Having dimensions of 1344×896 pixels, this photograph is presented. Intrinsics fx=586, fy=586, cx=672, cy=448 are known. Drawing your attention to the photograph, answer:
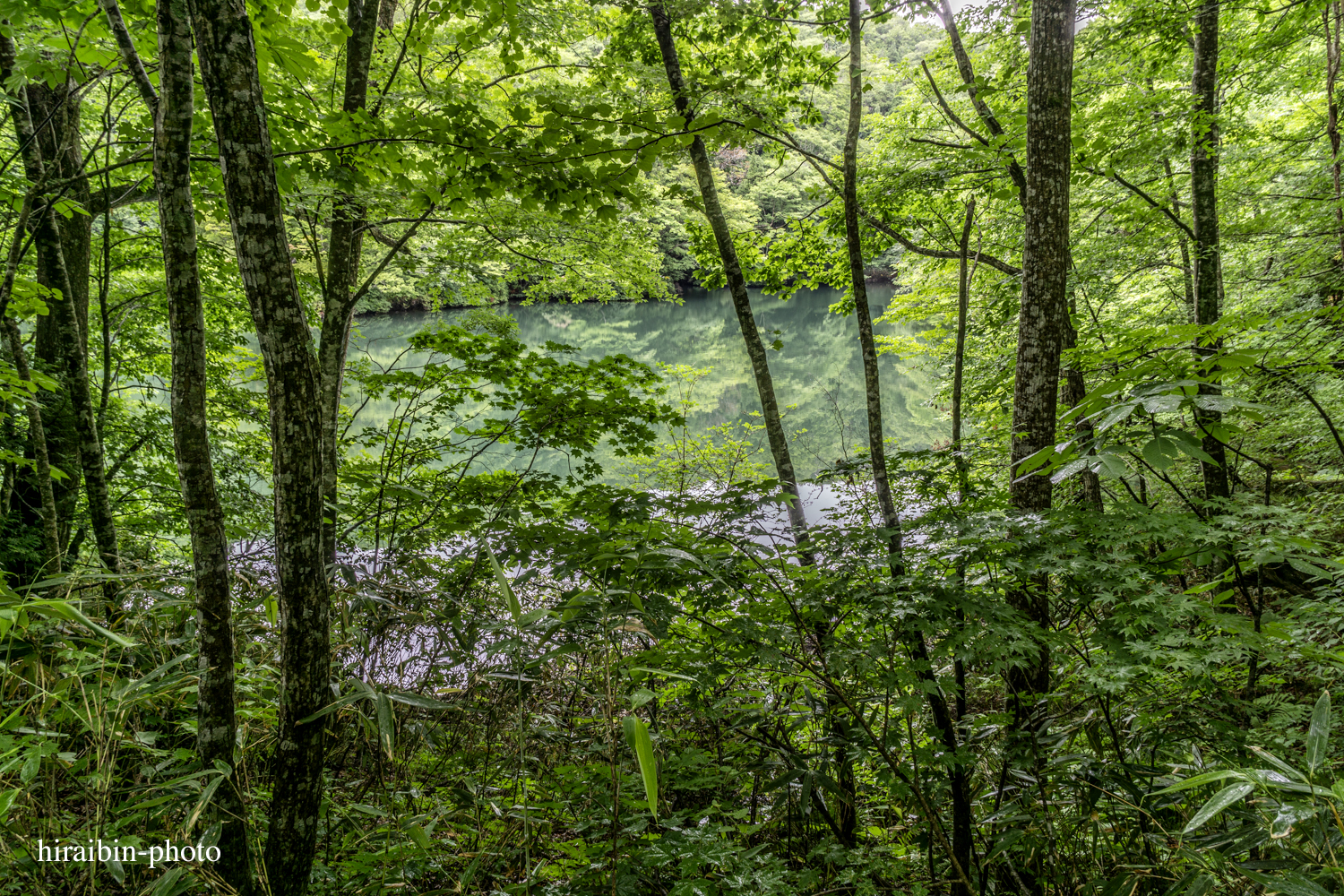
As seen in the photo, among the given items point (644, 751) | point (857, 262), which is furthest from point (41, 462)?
point (857, 262)

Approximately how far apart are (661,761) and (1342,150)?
22.6ft

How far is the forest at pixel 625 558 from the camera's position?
4.74 feet

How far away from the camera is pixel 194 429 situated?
5.09 ft

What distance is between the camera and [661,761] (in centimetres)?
220

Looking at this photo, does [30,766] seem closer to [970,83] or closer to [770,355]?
[970,83]

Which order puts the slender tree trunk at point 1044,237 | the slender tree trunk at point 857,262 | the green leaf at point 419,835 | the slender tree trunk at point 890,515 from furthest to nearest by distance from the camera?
the slender tree trunk at point 857,262 → the slender tree trunk at point 1044,237 → the slender tree trunk at point 890,515 → the green leaf at point 419,835

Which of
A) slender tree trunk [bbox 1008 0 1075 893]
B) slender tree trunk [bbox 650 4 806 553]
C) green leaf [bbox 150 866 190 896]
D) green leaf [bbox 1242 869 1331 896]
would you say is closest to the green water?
slender tree trunk [bbox 650 4 806 553]

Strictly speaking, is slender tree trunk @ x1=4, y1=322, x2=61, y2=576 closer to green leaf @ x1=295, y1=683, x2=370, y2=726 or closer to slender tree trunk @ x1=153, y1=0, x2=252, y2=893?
slender tree trunk @ x1=153, y1=0, x2=252, y2=893

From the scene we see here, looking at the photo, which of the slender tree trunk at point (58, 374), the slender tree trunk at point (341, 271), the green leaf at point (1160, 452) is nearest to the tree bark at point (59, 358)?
the slender tree trunk at point (58, 374)

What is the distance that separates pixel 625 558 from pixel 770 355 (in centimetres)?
2123

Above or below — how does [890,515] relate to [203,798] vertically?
below

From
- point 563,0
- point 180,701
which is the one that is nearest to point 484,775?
point 180,701

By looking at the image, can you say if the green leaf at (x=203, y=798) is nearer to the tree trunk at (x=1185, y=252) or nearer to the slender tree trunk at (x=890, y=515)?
the slender tree trunk at (x=890, y=515)

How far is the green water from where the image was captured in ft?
43.2
